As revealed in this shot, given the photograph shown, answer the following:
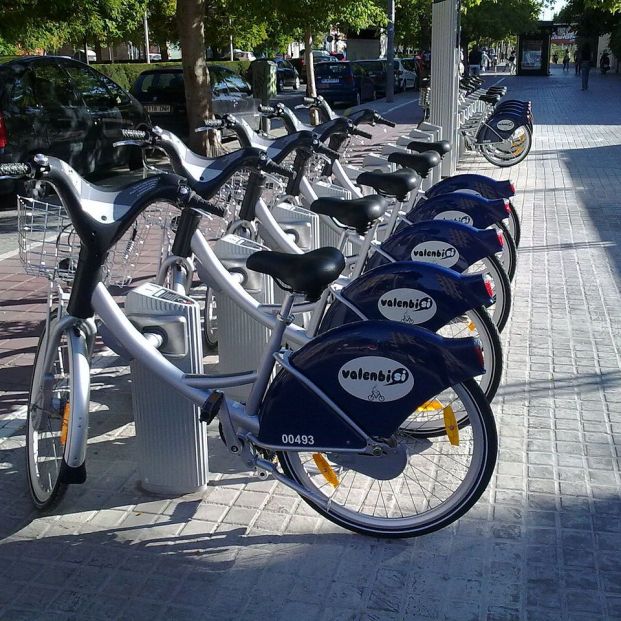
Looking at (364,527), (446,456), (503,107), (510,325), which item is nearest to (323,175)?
(510,325)

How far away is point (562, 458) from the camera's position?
4035 millimetres

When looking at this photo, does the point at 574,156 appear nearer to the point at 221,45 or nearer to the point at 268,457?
the point at 221,45

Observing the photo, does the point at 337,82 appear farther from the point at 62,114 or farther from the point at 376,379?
the point at 376,379

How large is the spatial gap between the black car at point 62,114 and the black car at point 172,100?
95.8 inches

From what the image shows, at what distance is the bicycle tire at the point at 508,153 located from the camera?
1353 cm

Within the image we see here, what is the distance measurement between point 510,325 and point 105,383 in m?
2.74

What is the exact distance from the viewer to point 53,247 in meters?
3.43

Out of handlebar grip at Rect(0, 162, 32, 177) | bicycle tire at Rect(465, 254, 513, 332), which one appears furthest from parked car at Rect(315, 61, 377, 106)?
handlebar grip at Rect(0, 162, 32, 177)

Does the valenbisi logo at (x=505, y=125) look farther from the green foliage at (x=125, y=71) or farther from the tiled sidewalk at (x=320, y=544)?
the green foliage at (x=125, y=71)

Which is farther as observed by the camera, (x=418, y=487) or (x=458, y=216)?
(x=458, y=216)

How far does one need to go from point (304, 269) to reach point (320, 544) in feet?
3.63

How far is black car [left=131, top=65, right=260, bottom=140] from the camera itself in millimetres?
15562

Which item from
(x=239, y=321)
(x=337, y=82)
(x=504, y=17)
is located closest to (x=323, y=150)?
(x=239, y=321)

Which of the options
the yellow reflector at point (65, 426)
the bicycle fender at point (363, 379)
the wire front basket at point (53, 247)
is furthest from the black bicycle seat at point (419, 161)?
the yellow reflector at point (65, 426)
